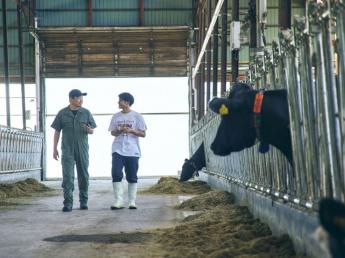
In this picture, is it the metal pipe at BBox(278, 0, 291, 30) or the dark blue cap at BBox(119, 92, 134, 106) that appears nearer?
the metal pipe at BBox(278, 0, 291, 30)

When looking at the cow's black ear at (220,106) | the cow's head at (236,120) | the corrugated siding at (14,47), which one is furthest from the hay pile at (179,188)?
the corrugated siding at (14,47)

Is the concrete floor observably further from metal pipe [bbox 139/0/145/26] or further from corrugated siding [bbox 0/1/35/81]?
corrugated siding [bbox 0/1/35/81]

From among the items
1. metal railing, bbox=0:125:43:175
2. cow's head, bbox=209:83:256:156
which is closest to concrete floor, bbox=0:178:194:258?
cow's head, bbox=209:83:256:156

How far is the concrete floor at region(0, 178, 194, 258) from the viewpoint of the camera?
5.91 meters

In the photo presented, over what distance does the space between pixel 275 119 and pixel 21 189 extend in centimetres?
1068

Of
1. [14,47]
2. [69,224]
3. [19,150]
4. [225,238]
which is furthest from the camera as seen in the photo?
[14,47]

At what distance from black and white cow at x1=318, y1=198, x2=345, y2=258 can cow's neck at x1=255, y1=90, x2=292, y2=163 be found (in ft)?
11.6

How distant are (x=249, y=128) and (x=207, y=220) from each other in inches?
69.1

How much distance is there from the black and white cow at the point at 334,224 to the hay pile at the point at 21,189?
1145 centimetres

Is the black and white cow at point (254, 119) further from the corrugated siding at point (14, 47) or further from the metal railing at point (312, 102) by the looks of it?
the corrugated siding at point (14, 47)

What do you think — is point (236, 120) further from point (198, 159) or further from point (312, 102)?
point (198, 159)

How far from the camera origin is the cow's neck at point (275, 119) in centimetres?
565

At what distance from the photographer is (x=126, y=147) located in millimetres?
10688

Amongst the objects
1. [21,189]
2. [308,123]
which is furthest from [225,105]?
[21,189]
